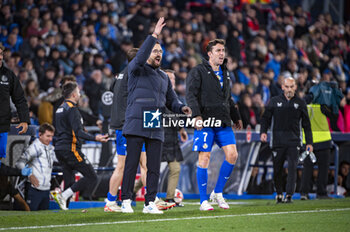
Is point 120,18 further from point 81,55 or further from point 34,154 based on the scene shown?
point 34,154

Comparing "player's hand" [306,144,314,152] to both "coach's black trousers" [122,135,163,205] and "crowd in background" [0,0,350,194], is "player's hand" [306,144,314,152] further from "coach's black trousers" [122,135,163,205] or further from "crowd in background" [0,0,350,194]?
"coach's black trousers" [122,135,163,205]

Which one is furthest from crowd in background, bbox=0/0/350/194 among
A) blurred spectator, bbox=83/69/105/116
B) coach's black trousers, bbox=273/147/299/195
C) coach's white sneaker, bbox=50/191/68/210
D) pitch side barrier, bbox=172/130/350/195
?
coach's white sneaker, bbox=50/191/68/210

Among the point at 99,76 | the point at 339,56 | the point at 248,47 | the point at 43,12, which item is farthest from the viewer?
the point at 339,56

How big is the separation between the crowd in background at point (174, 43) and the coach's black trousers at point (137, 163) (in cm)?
463

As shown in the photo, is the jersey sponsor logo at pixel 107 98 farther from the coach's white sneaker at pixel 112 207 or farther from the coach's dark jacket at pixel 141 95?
the coach's dark jacket at pixel 141 95

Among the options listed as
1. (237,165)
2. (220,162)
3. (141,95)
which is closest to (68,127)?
(141,95)

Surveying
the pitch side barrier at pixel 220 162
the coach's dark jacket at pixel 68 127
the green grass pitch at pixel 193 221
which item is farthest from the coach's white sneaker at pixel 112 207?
the pitch side barrier at pixel 220 162

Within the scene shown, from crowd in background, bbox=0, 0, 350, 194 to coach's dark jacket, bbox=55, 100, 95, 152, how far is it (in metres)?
2.40

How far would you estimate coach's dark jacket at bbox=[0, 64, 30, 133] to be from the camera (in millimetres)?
8016

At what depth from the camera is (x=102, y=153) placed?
36.2 feet

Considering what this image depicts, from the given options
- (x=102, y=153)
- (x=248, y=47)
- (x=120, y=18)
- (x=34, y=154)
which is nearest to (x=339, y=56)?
(x=248, y=47)

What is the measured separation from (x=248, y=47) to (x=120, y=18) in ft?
15.5

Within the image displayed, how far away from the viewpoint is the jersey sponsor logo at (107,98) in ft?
33.9

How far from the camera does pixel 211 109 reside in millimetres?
7941
